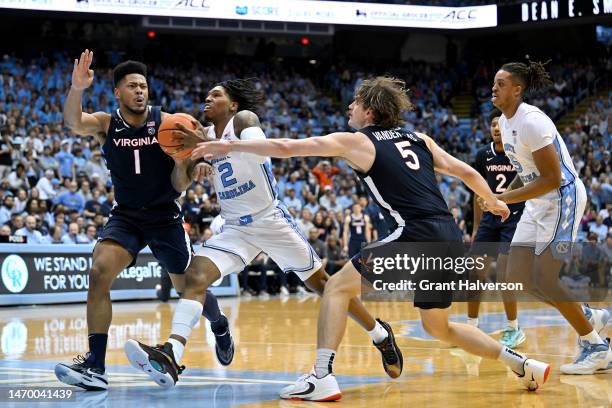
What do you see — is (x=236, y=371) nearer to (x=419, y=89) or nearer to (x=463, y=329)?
(x=463, y=329)

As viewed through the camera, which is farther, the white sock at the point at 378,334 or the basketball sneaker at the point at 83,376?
the white sock at the point at 378,334

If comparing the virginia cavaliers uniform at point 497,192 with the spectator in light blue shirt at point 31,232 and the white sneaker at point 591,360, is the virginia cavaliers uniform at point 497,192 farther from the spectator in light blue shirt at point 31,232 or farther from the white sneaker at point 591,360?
the spectator in light blue shirt at point 31,232

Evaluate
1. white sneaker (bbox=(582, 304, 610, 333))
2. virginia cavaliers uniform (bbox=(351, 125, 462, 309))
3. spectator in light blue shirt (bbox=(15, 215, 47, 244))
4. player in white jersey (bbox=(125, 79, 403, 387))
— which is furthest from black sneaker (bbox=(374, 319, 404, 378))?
spectator in light blue shirt (bbox=(15, 215, 47, 244))

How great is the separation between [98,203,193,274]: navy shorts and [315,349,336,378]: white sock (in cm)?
156

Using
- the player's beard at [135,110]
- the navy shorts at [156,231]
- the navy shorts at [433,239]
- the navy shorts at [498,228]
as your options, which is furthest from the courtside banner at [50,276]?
the navy shorts at [433,239]

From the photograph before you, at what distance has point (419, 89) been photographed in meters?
34.4

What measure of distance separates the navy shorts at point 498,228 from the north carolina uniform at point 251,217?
3.19 meters

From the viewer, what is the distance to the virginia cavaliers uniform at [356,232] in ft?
65.3

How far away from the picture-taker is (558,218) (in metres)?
7.13

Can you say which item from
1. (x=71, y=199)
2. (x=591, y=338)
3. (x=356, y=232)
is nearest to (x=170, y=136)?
(x=591, y=338)

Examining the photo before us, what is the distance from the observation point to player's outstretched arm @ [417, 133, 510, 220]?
5.99 meters

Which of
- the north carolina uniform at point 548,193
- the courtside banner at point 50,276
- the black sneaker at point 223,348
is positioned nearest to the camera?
the north carolina uniform at point 548,193

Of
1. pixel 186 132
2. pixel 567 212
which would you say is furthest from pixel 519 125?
pixel 186 132

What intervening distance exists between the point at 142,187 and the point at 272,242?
3.43ft
